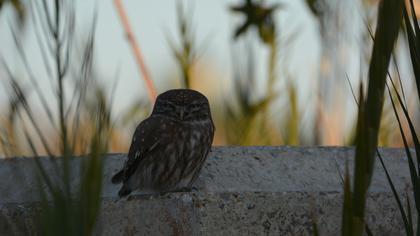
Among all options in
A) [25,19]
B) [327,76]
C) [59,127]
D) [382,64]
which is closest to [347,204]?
[382,64]

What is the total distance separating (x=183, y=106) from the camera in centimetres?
463

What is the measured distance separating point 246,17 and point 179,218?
877mm

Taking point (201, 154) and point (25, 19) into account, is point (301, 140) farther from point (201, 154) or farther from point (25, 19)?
point (25, 19)

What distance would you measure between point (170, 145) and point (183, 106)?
0.33 meters

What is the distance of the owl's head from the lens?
4.61 metres

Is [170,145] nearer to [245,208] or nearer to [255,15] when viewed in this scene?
[255,15]

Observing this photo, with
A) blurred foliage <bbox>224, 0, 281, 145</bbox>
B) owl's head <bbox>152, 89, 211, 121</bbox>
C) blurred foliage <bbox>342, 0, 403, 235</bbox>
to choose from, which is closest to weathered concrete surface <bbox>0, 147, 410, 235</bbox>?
blurred foliage <bbox>224, 0, 281, 145</bbox>

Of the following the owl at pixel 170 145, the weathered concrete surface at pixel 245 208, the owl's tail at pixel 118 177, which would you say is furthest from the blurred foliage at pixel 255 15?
the owl's tail at pixel 118 177

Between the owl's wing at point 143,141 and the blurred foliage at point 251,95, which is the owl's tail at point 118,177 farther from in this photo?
the blurred foliage at point 251,95

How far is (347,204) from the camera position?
0.82 metres

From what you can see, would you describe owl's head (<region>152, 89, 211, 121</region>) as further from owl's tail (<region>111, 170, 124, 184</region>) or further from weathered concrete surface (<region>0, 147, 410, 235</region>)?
weathered concrete surface (<region>0, 147, 410, 235</region>)

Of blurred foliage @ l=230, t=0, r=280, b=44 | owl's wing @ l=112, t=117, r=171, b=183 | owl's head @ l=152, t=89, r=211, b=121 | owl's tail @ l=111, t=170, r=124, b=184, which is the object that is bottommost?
owl's tail @ l=111, t=170, r=124, b=184

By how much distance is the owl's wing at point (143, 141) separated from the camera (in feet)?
13.0

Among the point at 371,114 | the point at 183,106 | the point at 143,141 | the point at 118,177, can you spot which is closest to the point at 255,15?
the point at 118,177
